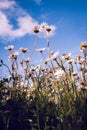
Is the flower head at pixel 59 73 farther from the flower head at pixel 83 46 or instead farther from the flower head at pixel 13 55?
the flower head at pixel 13 55

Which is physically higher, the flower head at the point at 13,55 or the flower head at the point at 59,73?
the flower head at the point at 13,55

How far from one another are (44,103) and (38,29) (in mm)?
1478

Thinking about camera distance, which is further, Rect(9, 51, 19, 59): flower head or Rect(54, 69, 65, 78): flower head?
Rect(9, 51, 19, 59): flower head

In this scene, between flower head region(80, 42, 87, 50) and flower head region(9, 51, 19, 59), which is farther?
flower head region(9, 51, 19, 59)

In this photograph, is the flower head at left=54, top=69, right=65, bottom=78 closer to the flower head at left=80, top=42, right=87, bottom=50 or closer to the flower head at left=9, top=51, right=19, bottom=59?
the flower head at left=80, top=42, right=87, bottom=50

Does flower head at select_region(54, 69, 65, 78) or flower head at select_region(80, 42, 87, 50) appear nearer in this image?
flower head at select_region(54, 69, 65, 78)

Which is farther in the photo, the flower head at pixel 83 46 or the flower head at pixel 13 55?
the flower head at pixel 13 55

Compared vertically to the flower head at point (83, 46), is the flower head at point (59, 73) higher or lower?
lower

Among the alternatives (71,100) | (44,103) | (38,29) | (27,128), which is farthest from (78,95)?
(38,29)

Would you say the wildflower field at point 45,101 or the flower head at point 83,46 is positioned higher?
the flower head at point 83,46

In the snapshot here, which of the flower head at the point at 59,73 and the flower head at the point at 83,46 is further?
the flower head at the point at 83,46

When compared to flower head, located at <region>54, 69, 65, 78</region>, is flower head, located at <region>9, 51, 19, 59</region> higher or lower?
higher

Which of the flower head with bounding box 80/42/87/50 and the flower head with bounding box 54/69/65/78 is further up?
the flower head with bounding box 80/42/87/50

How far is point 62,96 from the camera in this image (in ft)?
13.3
